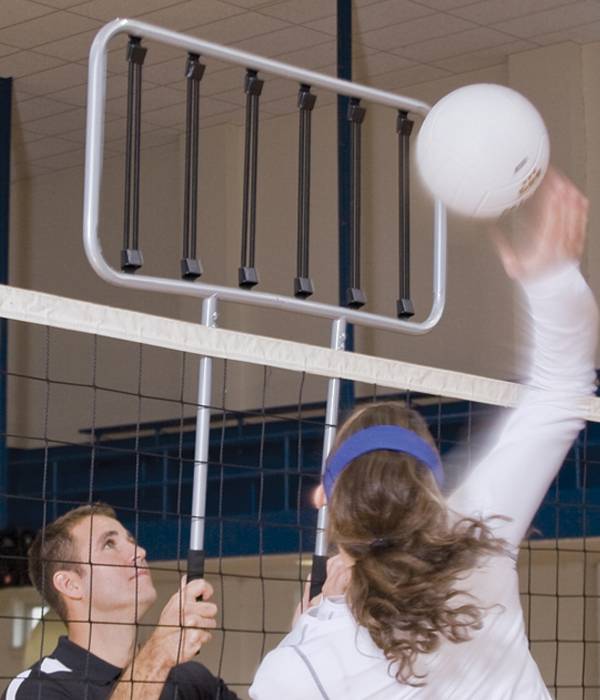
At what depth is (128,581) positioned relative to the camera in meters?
4.01

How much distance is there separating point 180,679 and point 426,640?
63.9 inches

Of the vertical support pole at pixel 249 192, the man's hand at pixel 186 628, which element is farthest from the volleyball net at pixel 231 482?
the man's hand at pixel 186 628

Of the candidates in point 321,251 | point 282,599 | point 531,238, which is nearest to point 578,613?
point 282,599

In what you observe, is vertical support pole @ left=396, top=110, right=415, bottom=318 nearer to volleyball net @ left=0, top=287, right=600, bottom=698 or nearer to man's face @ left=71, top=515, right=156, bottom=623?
man's face @ left=71, top=515, right=156, bottom=623

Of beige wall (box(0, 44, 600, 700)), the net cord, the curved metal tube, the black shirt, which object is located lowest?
the black shirt

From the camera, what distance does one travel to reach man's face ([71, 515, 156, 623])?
3930mm

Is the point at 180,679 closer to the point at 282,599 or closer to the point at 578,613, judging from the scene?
the point at 578,613

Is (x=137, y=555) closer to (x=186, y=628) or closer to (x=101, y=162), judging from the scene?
(x=186, y=628)

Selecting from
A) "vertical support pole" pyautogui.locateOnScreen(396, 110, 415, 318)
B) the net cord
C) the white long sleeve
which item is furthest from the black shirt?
the white long sleeve

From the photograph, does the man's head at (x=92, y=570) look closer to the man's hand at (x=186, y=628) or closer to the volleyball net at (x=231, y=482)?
the man's hand at (x=186, y=628)

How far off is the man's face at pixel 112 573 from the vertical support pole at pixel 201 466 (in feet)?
0.93

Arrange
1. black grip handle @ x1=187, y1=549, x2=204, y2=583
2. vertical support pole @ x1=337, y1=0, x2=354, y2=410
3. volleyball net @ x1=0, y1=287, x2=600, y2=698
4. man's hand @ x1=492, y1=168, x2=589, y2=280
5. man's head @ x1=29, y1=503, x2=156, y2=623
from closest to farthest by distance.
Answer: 1. man's hand @ x1=492, y1=168, x2=589, y2=280
2. black grip handle @ x1=187, y1=549, x2=204, y2=583
3. man's head @ x1=29, y1=503, x2=156, y2=623
4. vertical support pole @ x1=337, y1=0, x2=354, y2=410
5. volleyball net @ x1=0, y1=287, x2=600, y2=698

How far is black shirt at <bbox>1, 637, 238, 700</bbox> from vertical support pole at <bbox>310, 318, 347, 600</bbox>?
382 millimetres

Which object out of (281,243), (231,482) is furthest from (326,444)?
(281,243)
